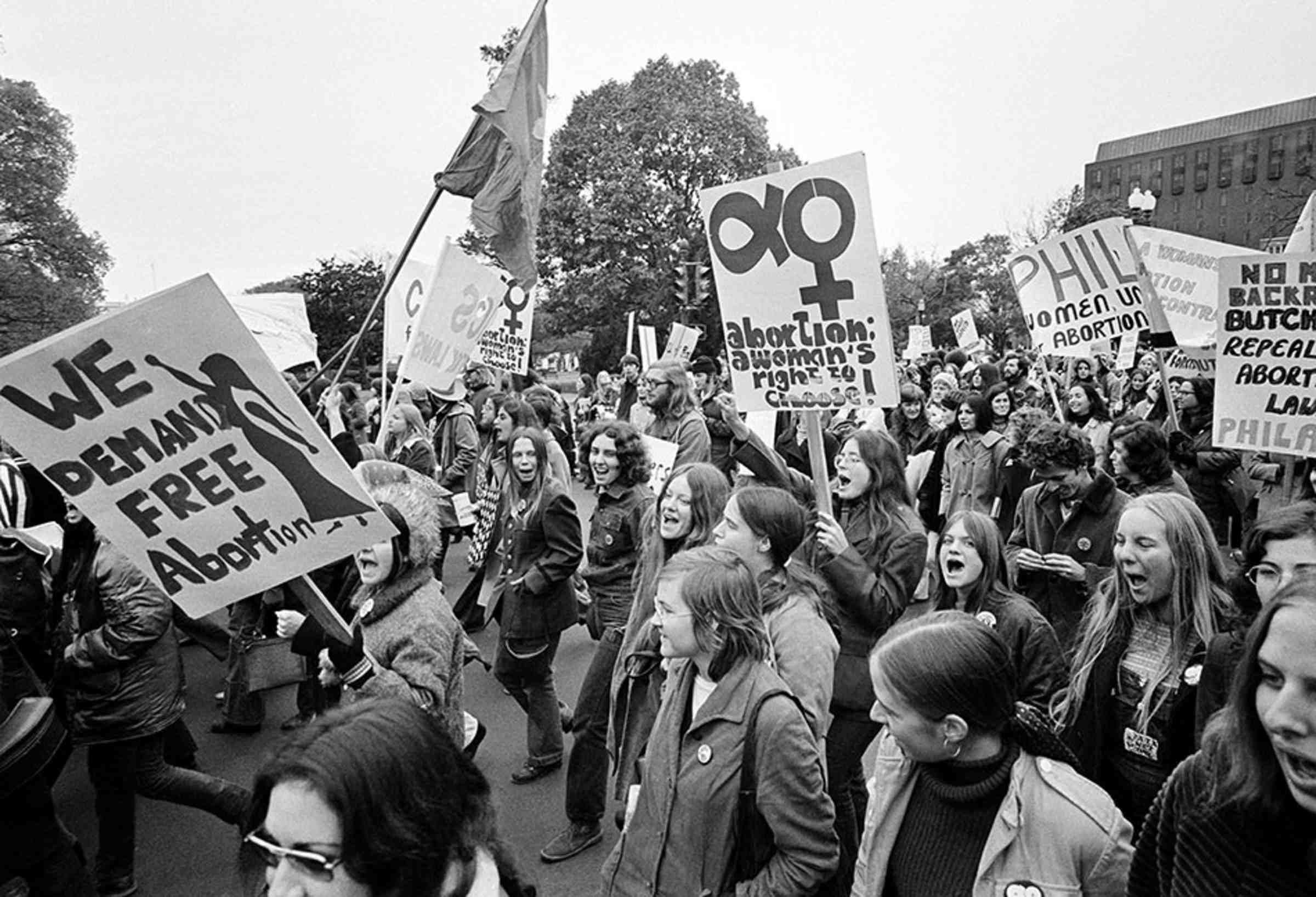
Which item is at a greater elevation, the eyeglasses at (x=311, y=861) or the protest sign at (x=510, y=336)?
the protest sign at (x=510, y=336)

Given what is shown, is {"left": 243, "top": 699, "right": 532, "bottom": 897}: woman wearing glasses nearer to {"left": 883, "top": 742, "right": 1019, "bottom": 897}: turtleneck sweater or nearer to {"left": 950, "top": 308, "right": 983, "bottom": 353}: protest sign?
{"left": 883, "top": 742, "right": 1019, "bottom": 897}: turtleneck sweater

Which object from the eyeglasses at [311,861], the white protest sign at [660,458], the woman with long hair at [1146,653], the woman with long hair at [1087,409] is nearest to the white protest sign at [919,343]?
the woman with long hair at [1087,409]

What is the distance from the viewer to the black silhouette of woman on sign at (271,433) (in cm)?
280

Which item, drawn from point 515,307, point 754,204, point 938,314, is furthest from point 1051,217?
point 754,204

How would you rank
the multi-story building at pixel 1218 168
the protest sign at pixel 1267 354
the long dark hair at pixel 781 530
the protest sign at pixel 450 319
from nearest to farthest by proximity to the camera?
the long dark hair at pixel 781 530
the protest sign at pixel 1267 354
the protest sign at pixel 450 319
the multi-story building at pixel 1218 168

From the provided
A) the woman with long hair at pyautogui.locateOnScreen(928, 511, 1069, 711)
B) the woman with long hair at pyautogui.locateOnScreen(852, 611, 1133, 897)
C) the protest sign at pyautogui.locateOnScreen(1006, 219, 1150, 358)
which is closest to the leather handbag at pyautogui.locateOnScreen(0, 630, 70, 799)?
the woman with long hair at pyautogui.locateOnScreen(852, 611, 1133, 897)

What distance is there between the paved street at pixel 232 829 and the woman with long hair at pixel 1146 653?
Result: 6.96 feet

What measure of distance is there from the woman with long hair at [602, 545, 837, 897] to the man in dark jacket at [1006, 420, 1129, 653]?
2033mm

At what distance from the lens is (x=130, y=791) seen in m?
3.81

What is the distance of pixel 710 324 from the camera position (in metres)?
39.6

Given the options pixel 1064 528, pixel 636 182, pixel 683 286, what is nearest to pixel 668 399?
pixel 1064 528

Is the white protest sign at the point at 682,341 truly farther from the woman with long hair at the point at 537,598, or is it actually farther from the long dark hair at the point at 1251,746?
the long dark hair at the point at 1251,746

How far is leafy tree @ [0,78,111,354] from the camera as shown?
3209cm

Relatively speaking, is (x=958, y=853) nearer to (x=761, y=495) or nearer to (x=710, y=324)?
(x=761, y=495)
